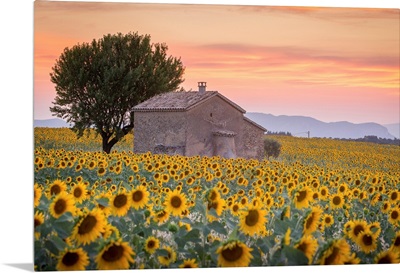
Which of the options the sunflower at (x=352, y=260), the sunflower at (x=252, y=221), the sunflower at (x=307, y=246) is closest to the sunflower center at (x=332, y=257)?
the sunflower at (x=307, y=246)

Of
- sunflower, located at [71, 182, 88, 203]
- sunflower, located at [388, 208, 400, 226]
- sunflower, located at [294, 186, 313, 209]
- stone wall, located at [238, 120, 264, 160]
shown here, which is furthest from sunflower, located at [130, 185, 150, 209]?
sunflower, located at [388, 208, 400, 226]

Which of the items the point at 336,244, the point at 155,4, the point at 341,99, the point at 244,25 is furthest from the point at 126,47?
the point at 336,244

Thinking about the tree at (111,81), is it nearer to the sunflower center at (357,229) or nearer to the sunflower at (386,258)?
the sunflower center at (357,229)

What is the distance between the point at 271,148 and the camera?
406 inches

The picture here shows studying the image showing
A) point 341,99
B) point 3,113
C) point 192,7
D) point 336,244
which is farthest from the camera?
point 341,99

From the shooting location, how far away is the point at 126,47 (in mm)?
9797

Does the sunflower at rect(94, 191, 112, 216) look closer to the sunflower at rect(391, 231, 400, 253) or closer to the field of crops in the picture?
the field of crops

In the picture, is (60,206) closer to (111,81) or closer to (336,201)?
(111,81)

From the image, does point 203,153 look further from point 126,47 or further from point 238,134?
point 126,47

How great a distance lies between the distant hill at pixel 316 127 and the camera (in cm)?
994

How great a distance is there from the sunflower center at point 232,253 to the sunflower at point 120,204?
3.76 ft

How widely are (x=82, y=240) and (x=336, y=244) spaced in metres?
2.40

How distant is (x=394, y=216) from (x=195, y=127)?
8.67ft

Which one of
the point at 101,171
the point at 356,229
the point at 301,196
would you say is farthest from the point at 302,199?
the point at 101,171
